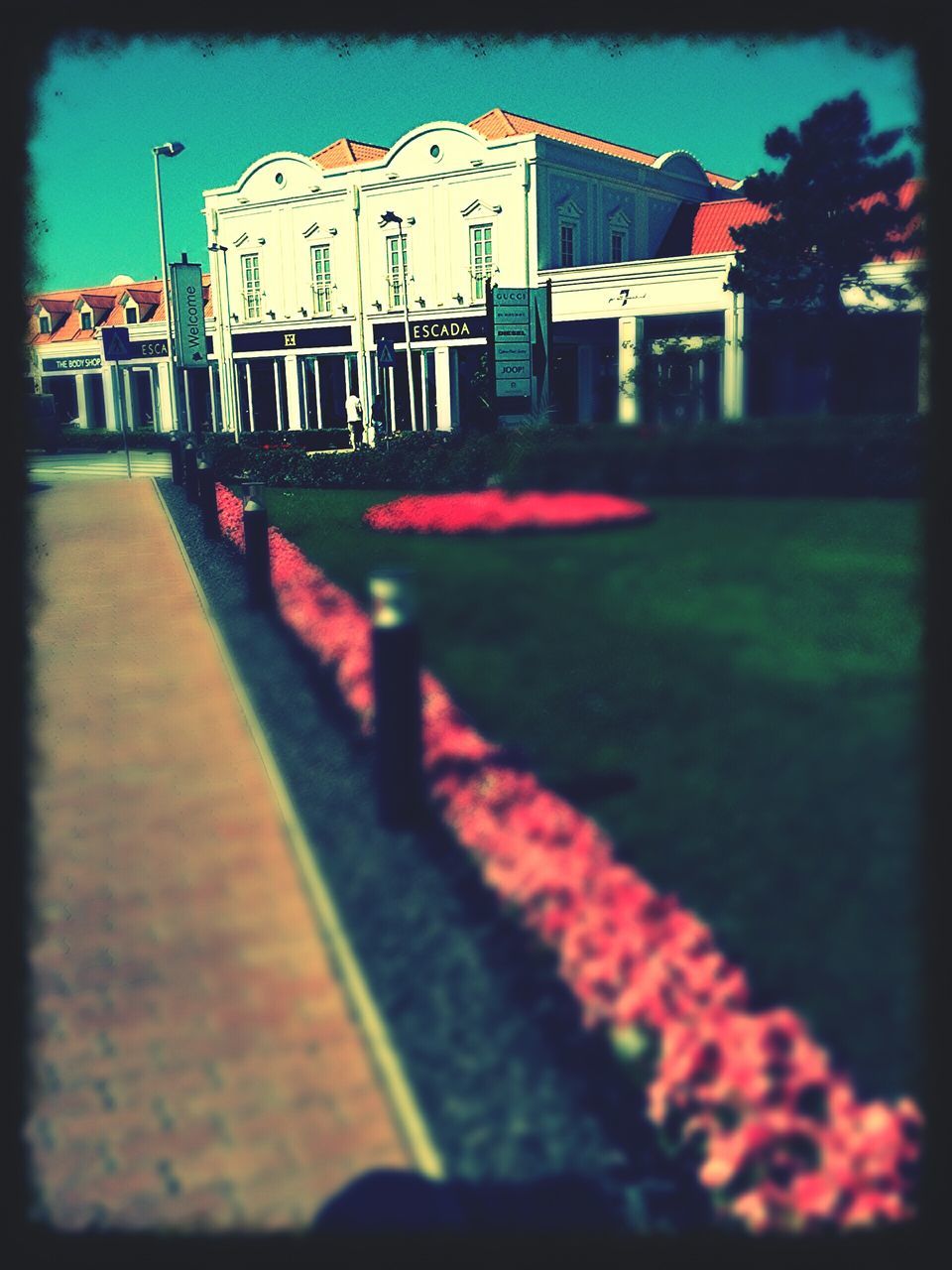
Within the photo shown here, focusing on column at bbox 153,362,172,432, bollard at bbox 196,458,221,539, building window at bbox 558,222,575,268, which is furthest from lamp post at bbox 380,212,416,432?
bollard at bbox 196,458,221,539

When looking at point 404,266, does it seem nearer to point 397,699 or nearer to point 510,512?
point 510,512

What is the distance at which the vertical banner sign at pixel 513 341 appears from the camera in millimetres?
9305

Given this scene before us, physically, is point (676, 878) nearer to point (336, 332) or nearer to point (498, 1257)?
point (498, 1257)

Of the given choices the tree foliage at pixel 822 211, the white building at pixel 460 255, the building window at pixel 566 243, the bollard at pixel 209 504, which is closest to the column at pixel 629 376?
the white building at pixel 460 255

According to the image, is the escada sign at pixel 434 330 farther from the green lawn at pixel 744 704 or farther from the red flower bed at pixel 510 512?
the green lawn at pixel 744 704

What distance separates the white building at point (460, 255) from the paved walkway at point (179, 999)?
6.94 feet

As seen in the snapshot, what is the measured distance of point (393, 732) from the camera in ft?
12.6

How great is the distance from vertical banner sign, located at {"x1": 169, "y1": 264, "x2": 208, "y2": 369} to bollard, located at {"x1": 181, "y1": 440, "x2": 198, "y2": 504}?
8.86 ft

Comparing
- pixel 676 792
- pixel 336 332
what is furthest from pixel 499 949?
pixel 336 332

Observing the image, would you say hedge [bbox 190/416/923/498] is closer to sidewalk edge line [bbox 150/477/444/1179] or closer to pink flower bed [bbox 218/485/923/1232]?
pink flower bed [bbox 218/485/923/1232]

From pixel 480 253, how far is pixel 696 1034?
7065 mm

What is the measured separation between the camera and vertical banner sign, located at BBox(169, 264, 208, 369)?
873 centimetres

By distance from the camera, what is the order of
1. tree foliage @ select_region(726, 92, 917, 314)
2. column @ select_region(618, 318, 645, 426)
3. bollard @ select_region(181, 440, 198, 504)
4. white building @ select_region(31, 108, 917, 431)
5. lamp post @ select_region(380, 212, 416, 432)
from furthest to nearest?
bollard @ select_region(181, 440, 198, 504) → lamp post @ select_region(380, 212, 416, 432) → white building @ select_region(31, 108, 917, 431) → column @ select_region(618, 318, 645, 426) → tree foliage @ select_region(726, 92, 917, 314)

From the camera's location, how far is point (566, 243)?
712 cm
